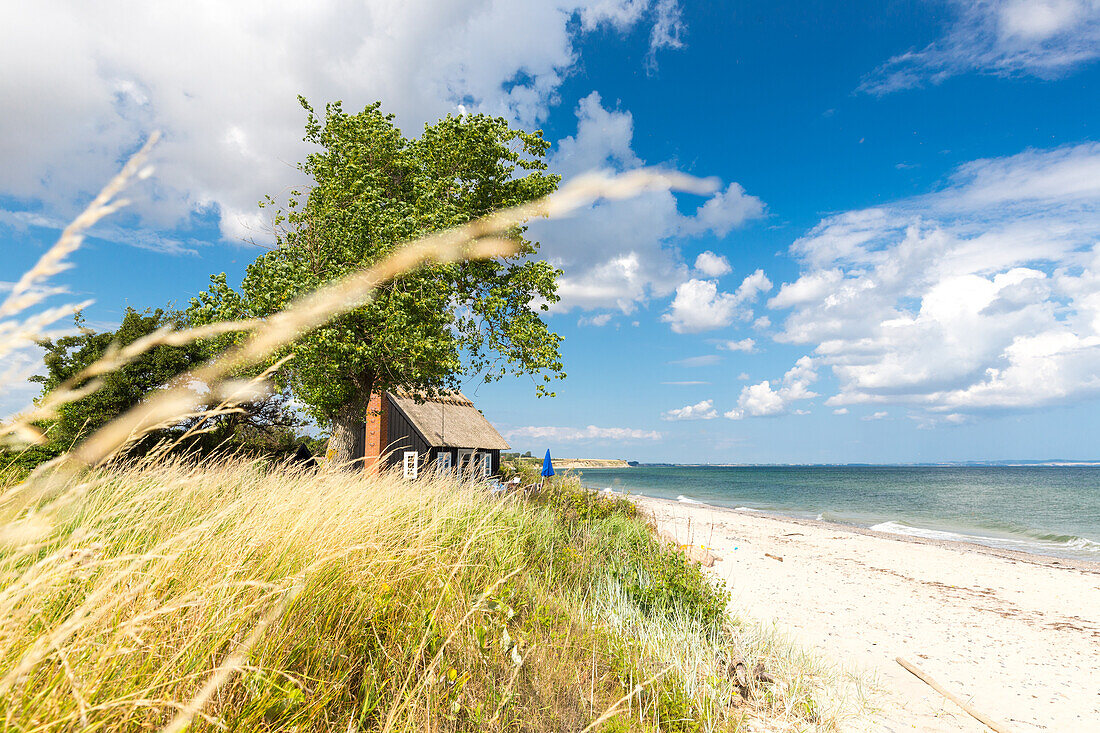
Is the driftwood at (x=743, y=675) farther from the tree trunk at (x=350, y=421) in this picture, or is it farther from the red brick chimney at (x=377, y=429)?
the red brick chimney at (x=377, y=429)

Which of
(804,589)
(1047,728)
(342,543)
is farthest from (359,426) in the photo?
(1047,728)

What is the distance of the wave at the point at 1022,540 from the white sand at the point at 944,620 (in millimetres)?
5495

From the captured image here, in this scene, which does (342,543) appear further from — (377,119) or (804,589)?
(377,119)

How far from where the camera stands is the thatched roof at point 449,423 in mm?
27531

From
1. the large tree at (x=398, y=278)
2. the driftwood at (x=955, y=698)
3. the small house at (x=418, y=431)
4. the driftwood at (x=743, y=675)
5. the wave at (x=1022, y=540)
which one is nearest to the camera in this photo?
the driftwood at (x=743, y=675)

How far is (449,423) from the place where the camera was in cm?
2959

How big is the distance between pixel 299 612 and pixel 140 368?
22.3 metres

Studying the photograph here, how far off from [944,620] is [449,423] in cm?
2293

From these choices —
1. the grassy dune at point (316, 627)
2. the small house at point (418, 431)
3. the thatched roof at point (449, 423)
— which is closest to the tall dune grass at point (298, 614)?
the grassy dune at point (316, 627)

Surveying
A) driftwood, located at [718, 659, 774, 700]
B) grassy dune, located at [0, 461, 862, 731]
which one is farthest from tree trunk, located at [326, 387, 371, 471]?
driftwood, located at [718, 659, 774, 700]

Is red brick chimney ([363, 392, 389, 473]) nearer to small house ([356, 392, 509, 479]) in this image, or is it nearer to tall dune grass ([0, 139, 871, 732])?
small house ([356, 392, 509, 479])

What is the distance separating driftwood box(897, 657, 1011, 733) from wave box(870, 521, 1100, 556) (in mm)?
22162

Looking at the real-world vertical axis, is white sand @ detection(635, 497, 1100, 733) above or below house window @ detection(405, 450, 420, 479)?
below

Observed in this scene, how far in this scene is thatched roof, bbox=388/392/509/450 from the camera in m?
27.5
